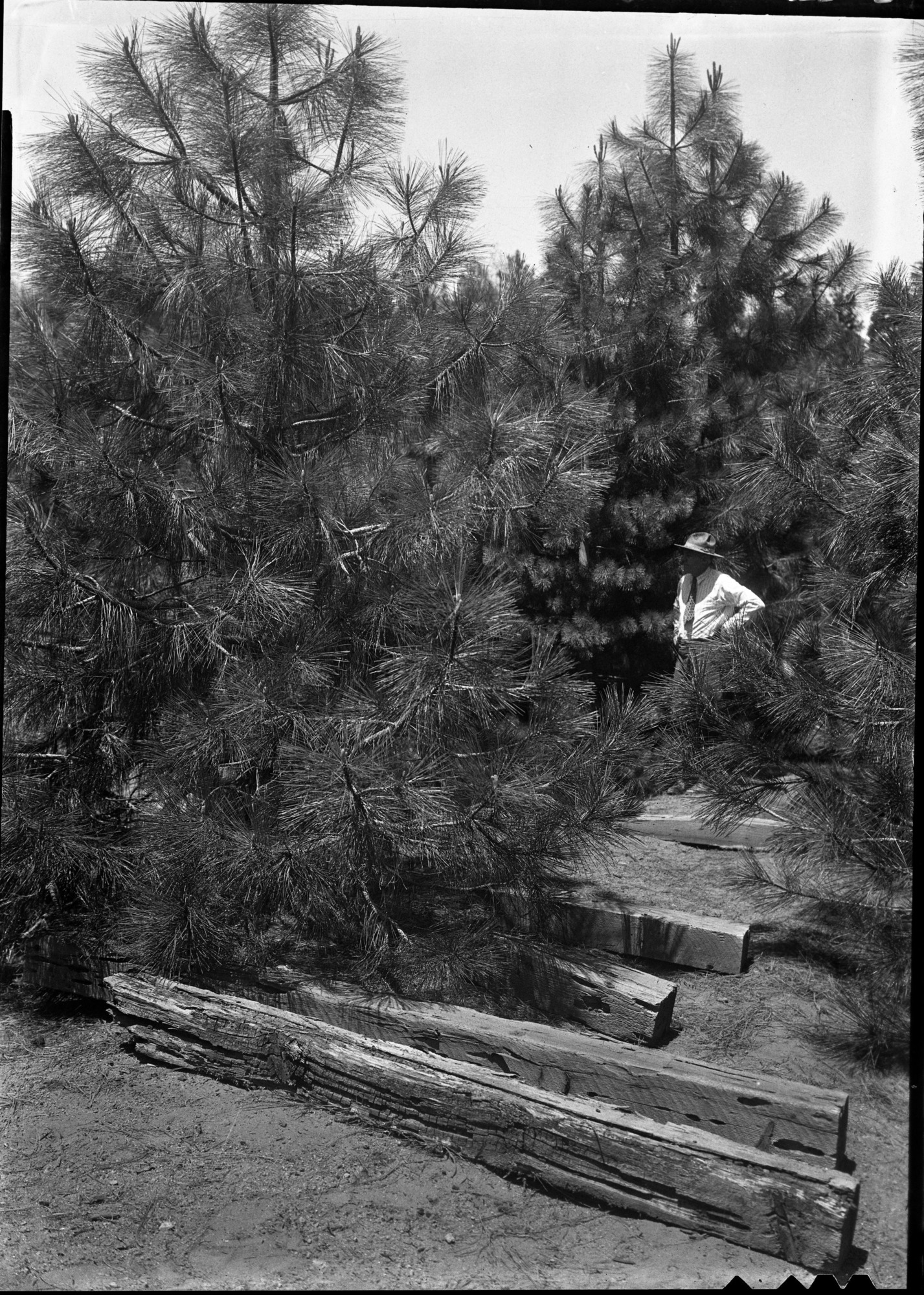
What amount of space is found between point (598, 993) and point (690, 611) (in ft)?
3.85

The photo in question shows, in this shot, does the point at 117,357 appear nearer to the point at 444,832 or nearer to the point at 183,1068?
the point at 444,832

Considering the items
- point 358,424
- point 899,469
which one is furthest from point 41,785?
point 899,469

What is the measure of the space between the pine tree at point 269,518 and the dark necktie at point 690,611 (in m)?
Result: 0.55

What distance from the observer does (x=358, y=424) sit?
8.30 ft

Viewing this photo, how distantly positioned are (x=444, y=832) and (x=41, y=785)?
100 centimetres

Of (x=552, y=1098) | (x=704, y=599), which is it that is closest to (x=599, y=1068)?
(x=552, y=1098)

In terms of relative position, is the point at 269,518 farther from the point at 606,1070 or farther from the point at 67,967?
the point at 606,1070

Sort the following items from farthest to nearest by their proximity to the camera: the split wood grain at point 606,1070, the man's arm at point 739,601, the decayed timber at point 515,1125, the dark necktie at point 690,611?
the dark necktie at point 690,611
the man's arm at point 739,601
the split wood grain at point 606,1070
the decayed timber at point 515,1125

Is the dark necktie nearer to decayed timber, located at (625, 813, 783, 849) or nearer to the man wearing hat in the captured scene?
the man wearing hat

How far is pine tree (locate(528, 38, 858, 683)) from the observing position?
2.77 meters

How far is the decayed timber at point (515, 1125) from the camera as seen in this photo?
1.70 m

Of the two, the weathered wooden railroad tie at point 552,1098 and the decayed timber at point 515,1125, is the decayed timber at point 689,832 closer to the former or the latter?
the weathered wooden railroad tie at point 552,1098

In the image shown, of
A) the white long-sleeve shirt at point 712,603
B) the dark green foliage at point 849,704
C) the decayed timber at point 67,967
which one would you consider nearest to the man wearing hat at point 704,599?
the white long-sleeve shirt at point 712,603

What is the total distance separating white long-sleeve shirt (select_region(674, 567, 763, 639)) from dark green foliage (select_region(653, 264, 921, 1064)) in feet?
1.17
